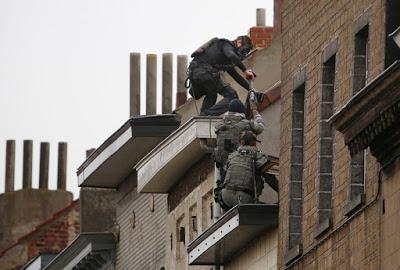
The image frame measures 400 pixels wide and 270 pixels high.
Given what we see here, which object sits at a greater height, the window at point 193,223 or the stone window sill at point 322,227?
the window at point 193,223

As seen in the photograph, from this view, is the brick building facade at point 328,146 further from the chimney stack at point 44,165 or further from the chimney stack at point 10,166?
the chimney stack at point 44,165

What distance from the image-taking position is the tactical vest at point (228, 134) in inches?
2066

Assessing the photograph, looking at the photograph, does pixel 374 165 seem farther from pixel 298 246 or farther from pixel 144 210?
pixel 144 210

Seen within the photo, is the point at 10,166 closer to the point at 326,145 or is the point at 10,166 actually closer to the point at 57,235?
the point at 57,235

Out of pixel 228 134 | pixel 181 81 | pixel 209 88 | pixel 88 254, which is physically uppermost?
pixel 181 81

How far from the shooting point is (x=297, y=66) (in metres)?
48.3

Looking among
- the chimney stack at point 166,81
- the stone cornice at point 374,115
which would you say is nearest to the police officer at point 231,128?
the stone cornice at point 374,115

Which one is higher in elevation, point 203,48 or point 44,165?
point 44,165

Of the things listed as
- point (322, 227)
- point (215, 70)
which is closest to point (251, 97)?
point (215, 70)

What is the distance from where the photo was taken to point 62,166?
351ft

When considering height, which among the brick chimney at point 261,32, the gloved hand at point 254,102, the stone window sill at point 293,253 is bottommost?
the stone window sill at point 293,253

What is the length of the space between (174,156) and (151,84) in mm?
15517

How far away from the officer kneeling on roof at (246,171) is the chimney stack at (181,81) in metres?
16.1

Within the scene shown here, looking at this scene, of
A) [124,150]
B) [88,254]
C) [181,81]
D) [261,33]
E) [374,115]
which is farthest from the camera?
[181,81]
